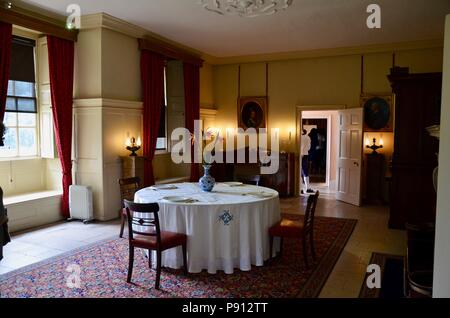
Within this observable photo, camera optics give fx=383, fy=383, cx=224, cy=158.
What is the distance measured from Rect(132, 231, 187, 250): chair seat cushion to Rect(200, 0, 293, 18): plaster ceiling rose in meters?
2.93

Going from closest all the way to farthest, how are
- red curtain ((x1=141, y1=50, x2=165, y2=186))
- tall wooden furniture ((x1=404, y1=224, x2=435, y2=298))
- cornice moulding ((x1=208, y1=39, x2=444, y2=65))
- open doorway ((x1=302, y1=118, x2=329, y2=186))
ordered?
tall wooden furniture ((x1=404, y1=224, x2=435, y2=298)) → red curtain ((x1=141, y1=50, x2=165, y2=186)) → cornice moulding ((x1=208, y1=39, x2=444, y2=65)) → open doorway ((x1=302, y1=118, x2=329, y2=186))

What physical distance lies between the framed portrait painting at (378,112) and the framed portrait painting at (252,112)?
237cm

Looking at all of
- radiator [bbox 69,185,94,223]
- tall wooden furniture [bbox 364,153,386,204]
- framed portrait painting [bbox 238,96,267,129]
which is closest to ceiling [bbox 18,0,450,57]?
framed portrait painting [bbox 238,96,267,129]

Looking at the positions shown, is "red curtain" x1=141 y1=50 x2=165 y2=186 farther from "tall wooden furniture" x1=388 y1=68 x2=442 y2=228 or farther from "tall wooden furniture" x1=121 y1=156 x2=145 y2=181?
"tall wooden furniture" x1=388 y1=68 x2=442 y2=228

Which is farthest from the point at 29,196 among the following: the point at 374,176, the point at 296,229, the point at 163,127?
the point at 374,176

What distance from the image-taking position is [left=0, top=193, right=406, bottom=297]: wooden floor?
4133 millimetres

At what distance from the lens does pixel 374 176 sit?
845cm

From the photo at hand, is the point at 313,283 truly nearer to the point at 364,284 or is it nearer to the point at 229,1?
the point at 364,284

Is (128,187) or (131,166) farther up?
(131,166)

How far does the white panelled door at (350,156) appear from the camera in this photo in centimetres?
819

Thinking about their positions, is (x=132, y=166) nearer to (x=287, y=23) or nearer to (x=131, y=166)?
(x=131, y=166)

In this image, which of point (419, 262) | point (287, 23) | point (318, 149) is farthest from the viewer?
point (318, 149)

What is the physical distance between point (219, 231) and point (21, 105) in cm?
446

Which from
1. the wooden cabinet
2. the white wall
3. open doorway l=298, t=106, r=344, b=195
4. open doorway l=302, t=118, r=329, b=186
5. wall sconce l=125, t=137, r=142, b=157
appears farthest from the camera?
open doorway l=302, t=118, r=329, b=186
